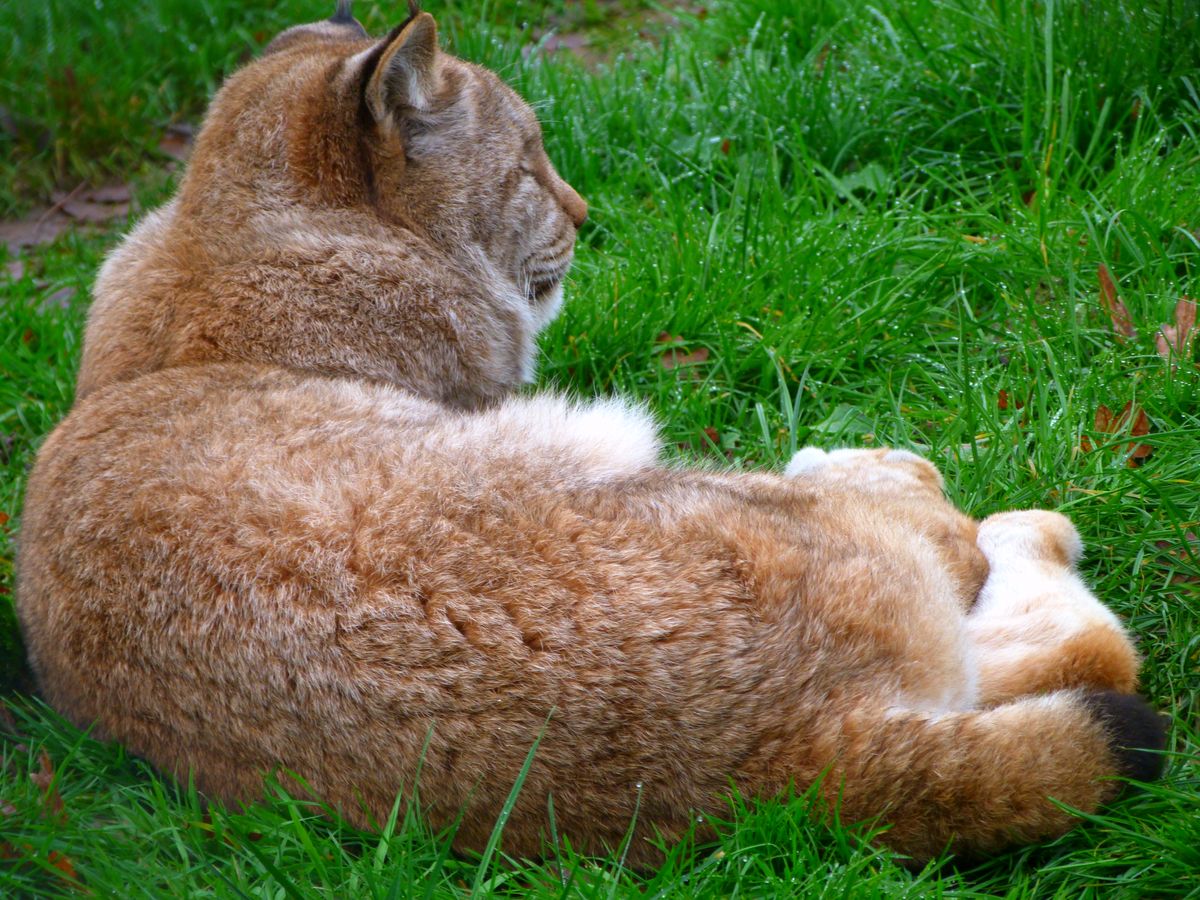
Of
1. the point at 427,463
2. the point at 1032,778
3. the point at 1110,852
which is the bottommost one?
the point at 1110,852

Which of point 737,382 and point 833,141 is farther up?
point 833,141

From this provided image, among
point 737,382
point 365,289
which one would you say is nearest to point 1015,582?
point 737,382

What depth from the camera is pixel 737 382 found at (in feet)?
15.0

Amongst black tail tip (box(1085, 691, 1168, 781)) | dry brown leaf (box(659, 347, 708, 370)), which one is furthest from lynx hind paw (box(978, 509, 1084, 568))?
dry brown leaf (box(659, 347, 708, 370))

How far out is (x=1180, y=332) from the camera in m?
3.99

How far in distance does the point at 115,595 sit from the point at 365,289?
127 centimetres

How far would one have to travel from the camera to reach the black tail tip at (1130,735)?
2654 millimetres

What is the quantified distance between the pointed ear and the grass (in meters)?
1.18

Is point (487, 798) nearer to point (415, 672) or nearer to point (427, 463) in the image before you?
point (415, 672)

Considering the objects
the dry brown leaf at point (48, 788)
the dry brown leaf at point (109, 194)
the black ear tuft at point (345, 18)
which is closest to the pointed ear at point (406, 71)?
the black ear tuft at point (345, 18)

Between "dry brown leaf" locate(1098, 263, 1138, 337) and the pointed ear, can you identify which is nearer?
the pointed ear

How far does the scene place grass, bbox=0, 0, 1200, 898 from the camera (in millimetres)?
2711

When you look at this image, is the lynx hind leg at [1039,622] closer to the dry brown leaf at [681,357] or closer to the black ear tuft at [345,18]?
the dry brown leaf at [681,357]

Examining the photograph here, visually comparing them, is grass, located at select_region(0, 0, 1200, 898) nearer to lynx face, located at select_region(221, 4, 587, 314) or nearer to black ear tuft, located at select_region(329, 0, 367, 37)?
lynx face, located at select_region(221, 4, 587, 314)
